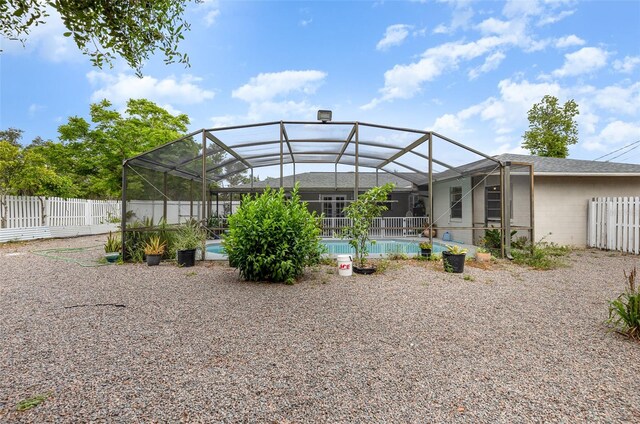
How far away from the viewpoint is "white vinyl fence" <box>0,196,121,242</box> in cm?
1051

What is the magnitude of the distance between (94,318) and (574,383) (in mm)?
4551

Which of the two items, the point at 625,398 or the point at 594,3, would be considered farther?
the point at 594,3

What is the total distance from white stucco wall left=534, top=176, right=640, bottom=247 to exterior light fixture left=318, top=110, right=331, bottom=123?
7060 millimetres

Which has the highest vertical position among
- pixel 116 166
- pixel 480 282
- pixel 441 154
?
pixel 116 166

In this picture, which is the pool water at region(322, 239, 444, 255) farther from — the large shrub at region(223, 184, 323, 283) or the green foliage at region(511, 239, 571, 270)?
the large shrub at region(223, 184, 323, 283)

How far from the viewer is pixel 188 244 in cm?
691

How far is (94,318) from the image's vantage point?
3486 millimetres

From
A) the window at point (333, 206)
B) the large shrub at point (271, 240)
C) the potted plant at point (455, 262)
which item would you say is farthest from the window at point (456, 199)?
the large shrub at point (271, 240)

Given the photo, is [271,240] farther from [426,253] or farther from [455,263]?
[426,253]

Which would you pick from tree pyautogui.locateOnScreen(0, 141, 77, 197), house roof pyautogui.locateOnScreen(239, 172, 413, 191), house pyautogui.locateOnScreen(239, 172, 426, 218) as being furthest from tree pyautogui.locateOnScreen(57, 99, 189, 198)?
house pyautogui.locateOnScreen(239, 172, 426, 218)

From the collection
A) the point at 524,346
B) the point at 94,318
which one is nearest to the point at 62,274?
the point at 94,318

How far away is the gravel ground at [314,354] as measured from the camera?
74.0 inches

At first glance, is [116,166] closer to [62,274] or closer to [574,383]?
[62,274]

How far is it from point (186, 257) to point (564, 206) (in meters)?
11.1
